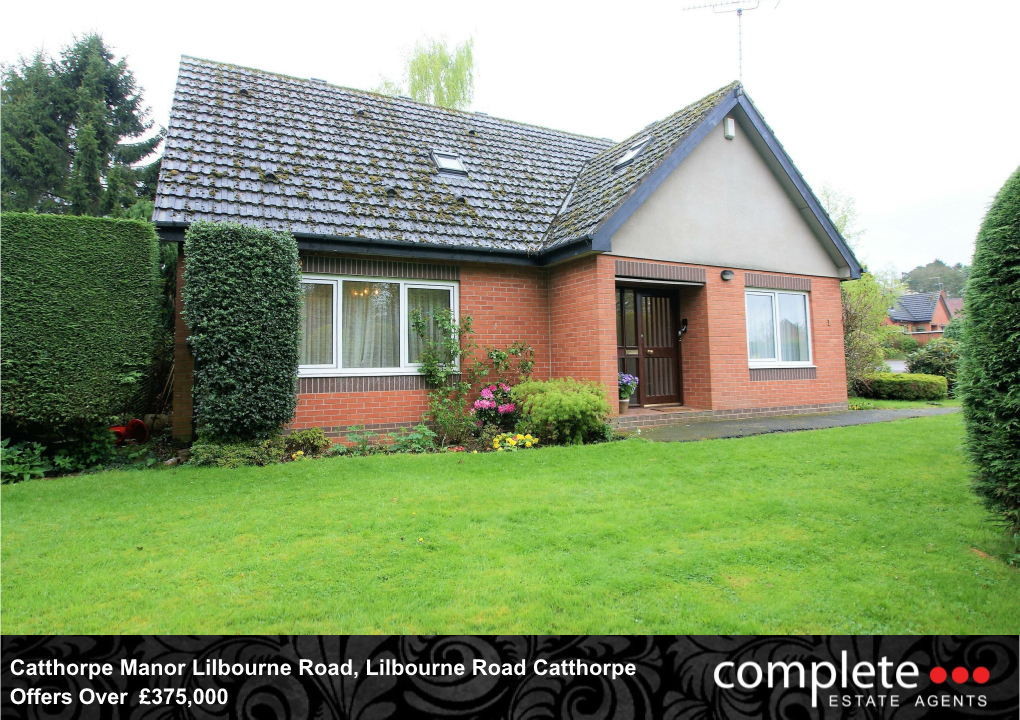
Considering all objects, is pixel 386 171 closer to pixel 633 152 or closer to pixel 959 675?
pixel 633 152

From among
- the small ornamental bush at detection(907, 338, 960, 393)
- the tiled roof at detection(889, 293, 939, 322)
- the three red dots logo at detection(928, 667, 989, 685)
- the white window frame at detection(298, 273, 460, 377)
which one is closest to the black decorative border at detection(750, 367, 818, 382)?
the white window frame at detection(298, 273, 460, 377)

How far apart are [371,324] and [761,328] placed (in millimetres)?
8035

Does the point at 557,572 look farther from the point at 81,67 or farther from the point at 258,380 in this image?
the point at 81,67

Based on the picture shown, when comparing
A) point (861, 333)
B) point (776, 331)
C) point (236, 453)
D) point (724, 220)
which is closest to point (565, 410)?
point (236, 453)

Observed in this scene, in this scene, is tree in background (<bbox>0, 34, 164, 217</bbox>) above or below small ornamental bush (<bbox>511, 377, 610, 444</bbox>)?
above

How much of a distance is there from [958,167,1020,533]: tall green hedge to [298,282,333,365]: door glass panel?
8062 mm

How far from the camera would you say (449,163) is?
11.3 meters

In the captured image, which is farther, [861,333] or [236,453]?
[861,333]

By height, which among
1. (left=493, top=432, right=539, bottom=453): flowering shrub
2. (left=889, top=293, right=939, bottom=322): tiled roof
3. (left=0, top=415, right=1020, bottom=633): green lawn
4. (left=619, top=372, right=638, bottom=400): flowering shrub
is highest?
(left=889, top=293, right=939, bottom=322): tiled roof

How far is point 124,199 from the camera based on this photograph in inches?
834

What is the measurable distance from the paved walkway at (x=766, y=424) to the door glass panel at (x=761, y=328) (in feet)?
4.56

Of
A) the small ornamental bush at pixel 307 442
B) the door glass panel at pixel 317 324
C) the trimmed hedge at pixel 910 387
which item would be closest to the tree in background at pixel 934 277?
the trimmed hedge at pixel 910 387

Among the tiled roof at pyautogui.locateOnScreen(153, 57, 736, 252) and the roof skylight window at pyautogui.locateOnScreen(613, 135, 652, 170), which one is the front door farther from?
the roof skylight window at pyautogui.locateOnScreen(613, 135, 652, 170)

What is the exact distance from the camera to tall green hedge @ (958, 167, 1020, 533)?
3602mm
